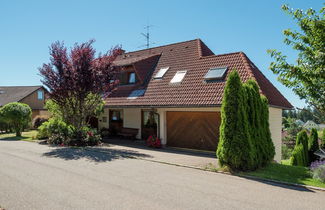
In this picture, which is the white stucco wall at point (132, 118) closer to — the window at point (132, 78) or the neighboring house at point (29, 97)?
the window at point (132, 78)

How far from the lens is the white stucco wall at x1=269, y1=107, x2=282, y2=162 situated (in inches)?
535

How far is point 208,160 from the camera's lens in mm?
10680

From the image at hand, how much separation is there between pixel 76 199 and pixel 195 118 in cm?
880

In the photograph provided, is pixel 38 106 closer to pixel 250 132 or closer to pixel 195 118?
pixel 195 118

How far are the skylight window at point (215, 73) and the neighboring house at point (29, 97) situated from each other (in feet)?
89.0

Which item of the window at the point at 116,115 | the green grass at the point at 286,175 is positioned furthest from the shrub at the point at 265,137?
the window at the point at 116,115

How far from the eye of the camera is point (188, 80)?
577 inches

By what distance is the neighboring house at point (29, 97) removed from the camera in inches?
1371

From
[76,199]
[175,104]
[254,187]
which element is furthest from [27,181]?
[175,104]

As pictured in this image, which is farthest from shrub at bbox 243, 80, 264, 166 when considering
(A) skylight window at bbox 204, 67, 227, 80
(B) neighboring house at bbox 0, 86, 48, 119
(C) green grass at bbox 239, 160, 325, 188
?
(B) neighboring house at bbox 0, 86, 48, 119

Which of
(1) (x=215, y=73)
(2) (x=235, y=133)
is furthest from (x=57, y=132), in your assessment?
(2) (x=235, y=133)

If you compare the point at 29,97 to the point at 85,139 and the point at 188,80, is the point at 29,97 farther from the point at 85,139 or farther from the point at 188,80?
the point at 188,80

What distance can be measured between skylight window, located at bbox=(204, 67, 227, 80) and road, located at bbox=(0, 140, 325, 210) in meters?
6.20

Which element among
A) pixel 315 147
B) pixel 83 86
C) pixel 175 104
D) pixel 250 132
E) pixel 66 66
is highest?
pixel 66 66
